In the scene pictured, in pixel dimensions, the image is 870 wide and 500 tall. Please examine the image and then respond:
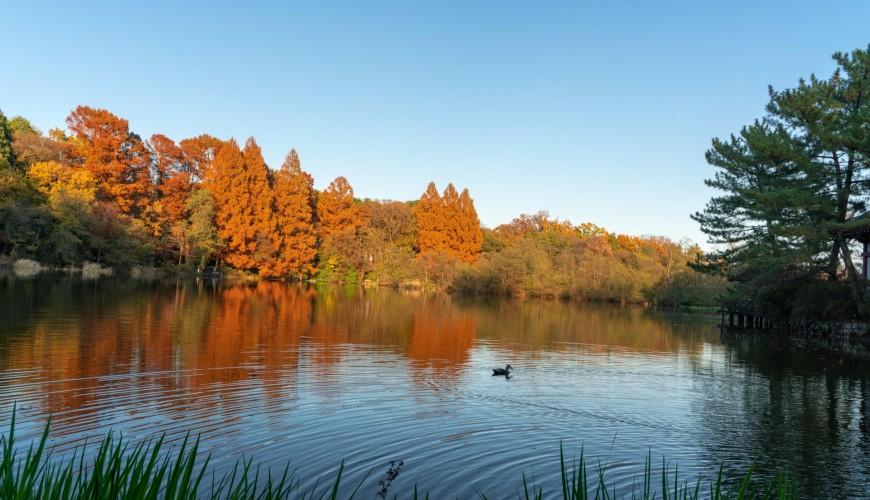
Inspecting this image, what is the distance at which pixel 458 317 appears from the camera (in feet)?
96.6

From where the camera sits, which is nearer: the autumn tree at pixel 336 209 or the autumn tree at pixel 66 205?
the autumn tree at pixel 66 205

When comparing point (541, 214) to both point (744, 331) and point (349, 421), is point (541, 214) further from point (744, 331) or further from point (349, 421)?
point (349, 421)

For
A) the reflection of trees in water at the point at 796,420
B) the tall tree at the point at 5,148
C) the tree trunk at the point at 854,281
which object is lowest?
the reflection of trees in water at the point at 796,420

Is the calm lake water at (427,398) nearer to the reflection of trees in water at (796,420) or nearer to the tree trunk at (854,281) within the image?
the reflection of trees in water at (796,420)

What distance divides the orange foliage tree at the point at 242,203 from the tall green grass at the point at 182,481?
4871 cm

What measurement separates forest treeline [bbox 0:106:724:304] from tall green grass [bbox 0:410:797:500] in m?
39.3

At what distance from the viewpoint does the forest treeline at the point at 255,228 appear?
43.2m

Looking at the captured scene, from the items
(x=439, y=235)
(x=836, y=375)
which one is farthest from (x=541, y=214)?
(x=836, y=375)

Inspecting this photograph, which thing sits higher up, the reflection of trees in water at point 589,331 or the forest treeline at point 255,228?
the forest treeline at point 255,228

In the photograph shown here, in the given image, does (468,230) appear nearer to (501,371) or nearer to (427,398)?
(501,371)

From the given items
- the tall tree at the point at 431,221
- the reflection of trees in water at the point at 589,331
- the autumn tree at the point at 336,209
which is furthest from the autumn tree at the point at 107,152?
the reflection of trees in water at the point at 589,331

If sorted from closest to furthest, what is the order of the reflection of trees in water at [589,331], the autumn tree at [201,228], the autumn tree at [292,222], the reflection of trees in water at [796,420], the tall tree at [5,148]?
1. the reflection of trees in water at [796,420]
2. the reflection of trees in water at [589,331]
3. the tall tree at [5,148]
4. the autumn tree at [201,228]
5. the autumn tree at [292,222]

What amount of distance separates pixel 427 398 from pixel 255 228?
46.7 meters

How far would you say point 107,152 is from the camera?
48.8m
